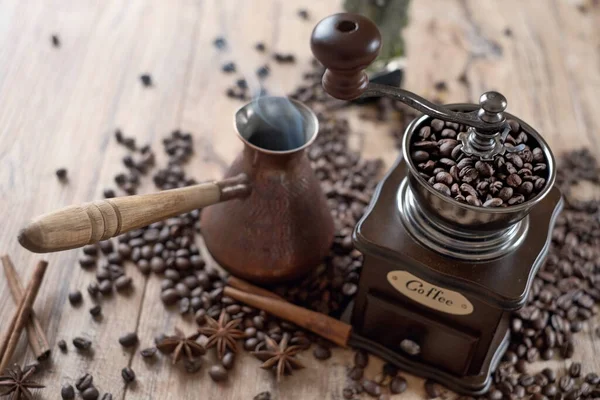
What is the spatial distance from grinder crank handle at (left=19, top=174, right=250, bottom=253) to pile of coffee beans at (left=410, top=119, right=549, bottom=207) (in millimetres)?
407

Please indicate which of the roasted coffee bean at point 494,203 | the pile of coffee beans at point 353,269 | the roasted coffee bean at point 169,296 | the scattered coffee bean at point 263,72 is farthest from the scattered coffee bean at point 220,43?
the roasted coffee bean at point 494,203

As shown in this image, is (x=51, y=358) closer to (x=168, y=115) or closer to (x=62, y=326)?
(x=62, y=326)

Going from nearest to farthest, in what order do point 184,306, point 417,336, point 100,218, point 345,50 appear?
point 345,50 → point 100,218 → point 417,336 → point 184,306

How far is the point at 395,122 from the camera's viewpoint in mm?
1999

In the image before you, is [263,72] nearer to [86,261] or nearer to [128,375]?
[86,261]

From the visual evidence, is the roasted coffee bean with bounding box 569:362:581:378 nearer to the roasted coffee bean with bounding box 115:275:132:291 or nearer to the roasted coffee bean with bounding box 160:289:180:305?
the roasted coffee bean with bounding box 160:289:180:305

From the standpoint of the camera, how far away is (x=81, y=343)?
1.42 meters

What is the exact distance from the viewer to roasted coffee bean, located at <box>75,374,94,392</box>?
1370 millimetres

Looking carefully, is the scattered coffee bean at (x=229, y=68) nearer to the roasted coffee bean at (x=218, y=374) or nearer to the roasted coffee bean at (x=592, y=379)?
the roasted coffee bean at (x=218, y=374)

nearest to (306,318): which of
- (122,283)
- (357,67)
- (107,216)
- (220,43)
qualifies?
(122,283)

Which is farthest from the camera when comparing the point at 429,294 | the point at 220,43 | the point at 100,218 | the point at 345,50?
the point at 220,43

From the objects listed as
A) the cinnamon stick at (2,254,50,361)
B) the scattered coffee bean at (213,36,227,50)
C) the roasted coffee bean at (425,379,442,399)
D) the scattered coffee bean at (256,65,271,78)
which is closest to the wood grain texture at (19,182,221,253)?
the cinnamon stick at (2,254,50,361)

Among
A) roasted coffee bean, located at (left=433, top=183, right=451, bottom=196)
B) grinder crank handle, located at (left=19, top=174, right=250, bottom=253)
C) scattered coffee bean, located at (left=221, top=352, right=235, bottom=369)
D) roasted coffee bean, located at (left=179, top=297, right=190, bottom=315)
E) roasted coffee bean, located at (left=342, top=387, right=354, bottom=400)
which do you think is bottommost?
roasted coffee bean, located at (left=342, top=387, right=354, bottom=400)

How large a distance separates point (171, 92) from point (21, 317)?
2.65 feet
